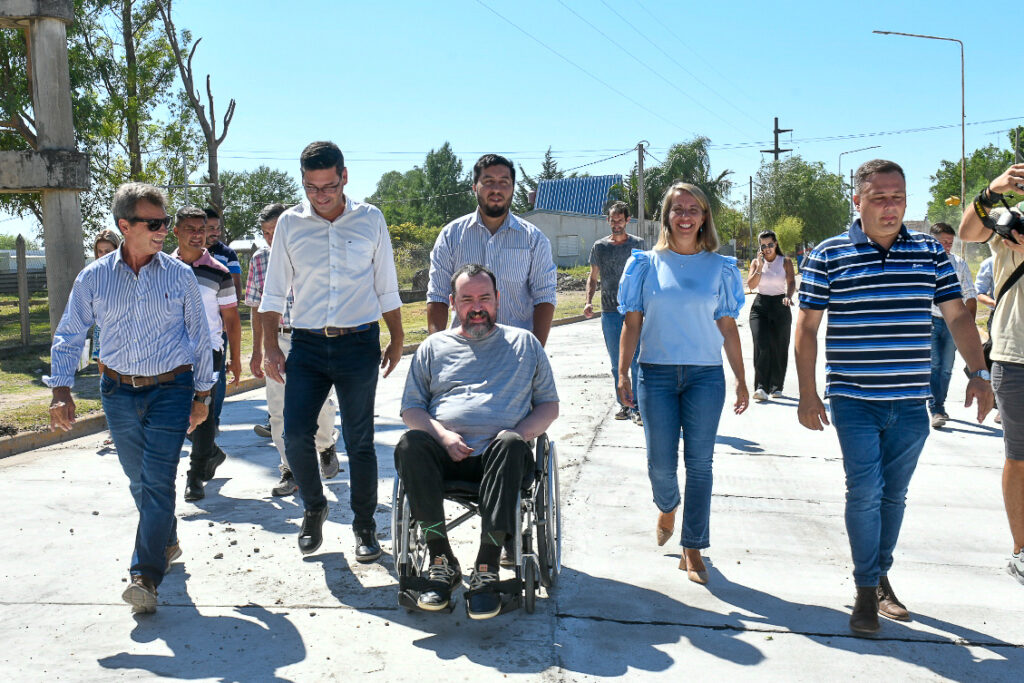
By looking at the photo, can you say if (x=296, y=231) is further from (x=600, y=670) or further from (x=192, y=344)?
(x=600, y=670)

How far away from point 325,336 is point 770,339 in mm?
6436

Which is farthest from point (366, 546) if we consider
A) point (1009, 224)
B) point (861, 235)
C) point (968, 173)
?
point (968, 173)

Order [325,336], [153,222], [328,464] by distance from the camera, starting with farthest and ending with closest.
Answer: [328,464], [325,336], [153,222]

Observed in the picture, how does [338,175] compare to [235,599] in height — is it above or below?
above

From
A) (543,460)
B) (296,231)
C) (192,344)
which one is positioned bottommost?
(543,460)

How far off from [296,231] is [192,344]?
0.82m

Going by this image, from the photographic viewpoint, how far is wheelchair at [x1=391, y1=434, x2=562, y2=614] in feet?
12.9

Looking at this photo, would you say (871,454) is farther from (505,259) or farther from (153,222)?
(153,222)

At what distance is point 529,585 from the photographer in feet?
13.1

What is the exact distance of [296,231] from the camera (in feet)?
16.0

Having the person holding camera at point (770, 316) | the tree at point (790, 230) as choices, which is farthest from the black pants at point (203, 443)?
the tree at point (790, 230)

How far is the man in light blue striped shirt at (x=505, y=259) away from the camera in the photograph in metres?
5.06

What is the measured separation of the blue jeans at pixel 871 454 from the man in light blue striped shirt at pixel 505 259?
174cm

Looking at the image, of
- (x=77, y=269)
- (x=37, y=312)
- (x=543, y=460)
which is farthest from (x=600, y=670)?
(x=37, y=312)
